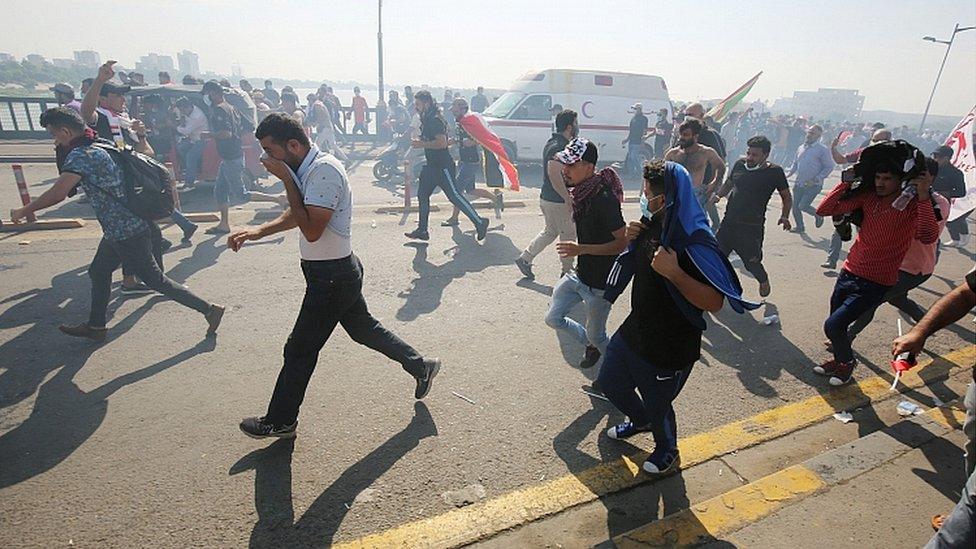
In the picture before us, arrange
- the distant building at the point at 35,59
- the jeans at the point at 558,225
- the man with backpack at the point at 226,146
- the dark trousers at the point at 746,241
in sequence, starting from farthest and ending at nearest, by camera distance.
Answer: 1. the distant building at the point at 35,59
2. the man with backpack at the point at 226,146
3. the jeans at the point at 558,225
4. the dark trousers at the point at 746,241

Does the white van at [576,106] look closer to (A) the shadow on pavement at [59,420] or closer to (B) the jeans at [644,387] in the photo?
(A) the shadow on pavement at [59,420]

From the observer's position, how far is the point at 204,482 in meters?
2.75

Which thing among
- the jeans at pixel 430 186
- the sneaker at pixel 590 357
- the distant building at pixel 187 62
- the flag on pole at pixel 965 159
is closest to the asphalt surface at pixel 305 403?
the sneaker at pixel 590 357

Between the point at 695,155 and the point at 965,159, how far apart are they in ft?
10.2

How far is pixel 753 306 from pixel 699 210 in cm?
Result: 51

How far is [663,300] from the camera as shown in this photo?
2.54m

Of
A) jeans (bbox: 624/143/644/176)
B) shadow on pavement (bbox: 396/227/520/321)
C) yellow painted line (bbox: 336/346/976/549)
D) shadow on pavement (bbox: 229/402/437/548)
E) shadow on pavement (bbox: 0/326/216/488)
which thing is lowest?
shadow on pavement (bbox: 0/326/216/488)

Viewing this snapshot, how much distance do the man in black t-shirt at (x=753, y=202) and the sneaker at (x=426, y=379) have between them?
11.7 ft

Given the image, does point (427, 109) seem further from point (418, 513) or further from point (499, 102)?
point (499, 102)

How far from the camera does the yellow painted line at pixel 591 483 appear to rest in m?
2.48

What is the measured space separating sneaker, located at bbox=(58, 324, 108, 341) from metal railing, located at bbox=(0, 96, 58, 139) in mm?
13470

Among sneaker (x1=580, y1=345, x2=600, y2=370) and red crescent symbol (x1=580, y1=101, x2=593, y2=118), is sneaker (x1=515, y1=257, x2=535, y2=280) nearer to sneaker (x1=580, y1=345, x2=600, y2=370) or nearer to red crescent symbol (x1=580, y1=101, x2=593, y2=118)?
sneaker (x1=580, y1=345, x2=600, y2=370)

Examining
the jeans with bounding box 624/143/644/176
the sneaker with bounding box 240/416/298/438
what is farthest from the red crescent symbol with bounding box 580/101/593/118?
the sneaker with bounding box 240/416/298/438

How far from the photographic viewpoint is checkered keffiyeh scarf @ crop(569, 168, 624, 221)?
344 cm
